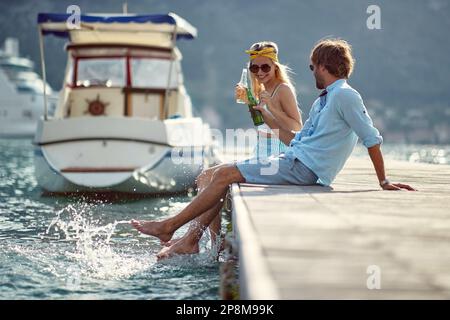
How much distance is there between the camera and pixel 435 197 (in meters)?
6.29

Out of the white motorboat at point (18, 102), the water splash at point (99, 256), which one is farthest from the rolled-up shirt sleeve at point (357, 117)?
the white motorboat at point (18, 102)

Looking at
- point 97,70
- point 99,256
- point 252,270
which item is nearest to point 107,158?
point 97,70

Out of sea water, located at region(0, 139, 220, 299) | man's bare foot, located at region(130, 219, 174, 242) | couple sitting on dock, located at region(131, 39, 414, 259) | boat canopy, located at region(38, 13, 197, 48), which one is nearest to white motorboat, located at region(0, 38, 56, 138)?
boat canopy, located at region(38, 13, 197, 48)

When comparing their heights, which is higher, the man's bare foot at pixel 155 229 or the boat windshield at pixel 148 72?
the boat windshield at pixel 148 72

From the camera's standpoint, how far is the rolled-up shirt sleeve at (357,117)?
19.4 ft

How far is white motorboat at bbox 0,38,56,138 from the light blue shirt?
95576 millimetres

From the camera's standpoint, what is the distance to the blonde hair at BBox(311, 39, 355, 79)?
238 inches

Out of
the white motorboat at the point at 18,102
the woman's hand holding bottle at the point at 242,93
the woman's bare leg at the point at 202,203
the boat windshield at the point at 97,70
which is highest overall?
the woman's hand holding bottle at the point at 242,93

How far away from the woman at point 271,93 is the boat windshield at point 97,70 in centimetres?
996

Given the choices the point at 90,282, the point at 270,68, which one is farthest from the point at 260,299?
the point at 270,68

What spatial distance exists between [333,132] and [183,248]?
1.64 meters

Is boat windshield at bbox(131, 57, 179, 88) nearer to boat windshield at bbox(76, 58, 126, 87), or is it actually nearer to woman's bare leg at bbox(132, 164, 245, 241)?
boat windshield at bbox(76, 58, 126, 87)

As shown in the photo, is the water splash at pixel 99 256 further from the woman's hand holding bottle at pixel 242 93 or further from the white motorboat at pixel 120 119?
the white motorboat at pixel 120 119
